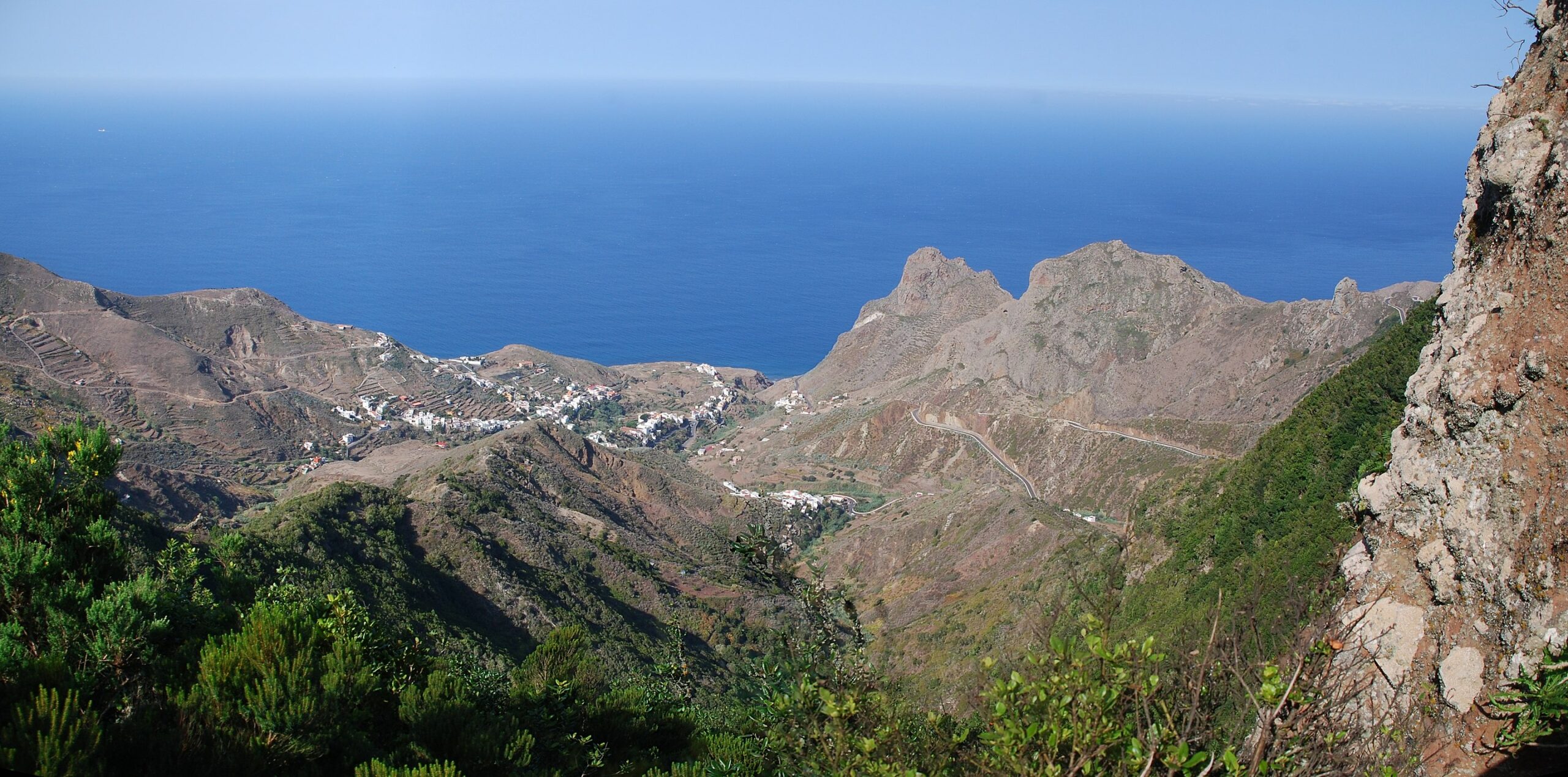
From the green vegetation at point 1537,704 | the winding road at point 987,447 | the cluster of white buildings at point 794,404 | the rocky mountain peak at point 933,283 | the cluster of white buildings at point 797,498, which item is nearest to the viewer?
the green vegetation at point 1537,704

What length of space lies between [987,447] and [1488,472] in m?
50.3

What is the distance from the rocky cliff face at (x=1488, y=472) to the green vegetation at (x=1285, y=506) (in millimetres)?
5131

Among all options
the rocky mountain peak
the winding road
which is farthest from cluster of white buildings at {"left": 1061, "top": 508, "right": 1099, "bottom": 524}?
the rocky mountain peak

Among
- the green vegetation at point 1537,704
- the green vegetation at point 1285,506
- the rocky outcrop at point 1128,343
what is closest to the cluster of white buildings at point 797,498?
the rocky outcrop at point 1128,343

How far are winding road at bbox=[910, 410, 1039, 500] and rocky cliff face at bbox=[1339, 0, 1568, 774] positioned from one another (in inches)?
1560

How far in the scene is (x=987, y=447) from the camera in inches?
2334

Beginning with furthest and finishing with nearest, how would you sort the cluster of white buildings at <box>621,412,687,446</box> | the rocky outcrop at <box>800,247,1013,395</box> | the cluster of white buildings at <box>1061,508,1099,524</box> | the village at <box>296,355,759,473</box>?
the rocky outcrop at <box>800,247,1013,395</box>, the cluster of white buildings at <box>621,412,687,446</box>, the village at <box>296,355,759,473</box>, the cluster of white buildings at <box>1061,508,1099,524</box>

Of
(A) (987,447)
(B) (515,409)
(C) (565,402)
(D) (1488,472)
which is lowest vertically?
(B) (515,409)

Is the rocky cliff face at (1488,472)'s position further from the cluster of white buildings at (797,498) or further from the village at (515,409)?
the village at (515,409)

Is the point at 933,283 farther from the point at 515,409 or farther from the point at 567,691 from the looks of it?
the point at 567,691

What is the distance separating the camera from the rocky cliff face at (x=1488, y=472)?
8484mm

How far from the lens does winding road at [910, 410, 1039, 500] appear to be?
53.2m

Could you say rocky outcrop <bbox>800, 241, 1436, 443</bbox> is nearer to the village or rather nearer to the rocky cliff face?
the village

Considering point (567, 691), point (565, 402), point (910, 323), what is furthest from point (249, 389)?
point (567, 691)
